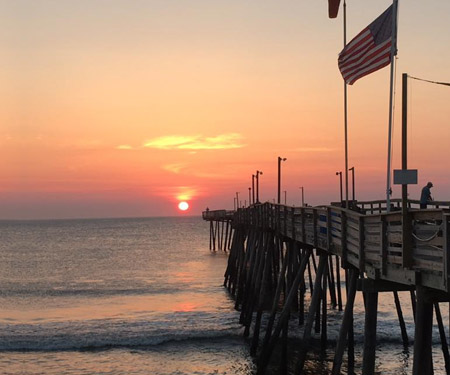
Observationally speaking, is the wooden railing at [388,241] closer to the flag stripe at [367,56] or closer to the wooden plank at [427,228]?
the wooden plank at [427,228]

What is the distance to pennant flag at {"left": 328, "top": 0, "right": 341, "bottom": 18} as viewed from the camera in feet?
72.6

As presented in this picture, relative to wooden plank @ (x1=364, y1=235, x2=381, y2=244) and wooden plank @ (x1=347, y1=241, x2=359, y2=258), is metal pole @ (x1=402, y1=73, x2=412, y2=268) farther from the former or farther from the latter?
wooden plank @ (x1=347, y1=241, x2=359, y2=258)

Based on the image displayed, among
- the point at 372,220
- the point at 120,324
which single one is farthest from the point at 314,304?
the point at 120,324

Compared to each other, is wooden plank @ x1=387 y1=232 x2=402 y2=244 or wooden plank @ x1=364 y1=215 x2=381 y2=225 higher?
wooden plank @ x1=364 y1=215 x2=381 y2=225

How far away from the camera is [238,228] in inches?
1730

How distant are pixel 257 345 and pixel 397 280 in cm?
1266

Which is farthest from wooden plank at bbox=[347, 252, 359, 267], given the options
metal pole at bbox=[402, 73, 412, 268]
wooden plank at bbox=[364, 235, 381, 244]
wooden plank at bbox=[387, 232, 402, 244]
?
metal pole at bbox=[402, 73, 412, 268]

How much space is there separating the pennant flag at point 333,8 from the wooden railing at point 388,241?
7837 mm

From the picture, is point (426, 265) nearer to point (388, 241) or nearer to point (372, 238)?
point (388, 241)

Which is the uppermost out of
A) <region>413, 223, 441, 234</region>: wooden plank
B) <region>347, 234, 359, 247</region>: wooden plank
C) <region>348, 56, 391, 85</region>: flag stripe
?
<region>348, 56, 391, 85</region>: flag stripe

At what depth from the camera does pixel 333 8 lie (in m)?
22.3

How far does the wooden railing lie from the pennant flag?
309 inches

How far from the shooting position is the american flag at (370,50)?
15.1 m

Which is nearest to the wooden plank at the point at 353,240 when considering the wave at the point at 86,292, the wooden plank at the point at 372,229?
the wooden plank at the point at 372,229
